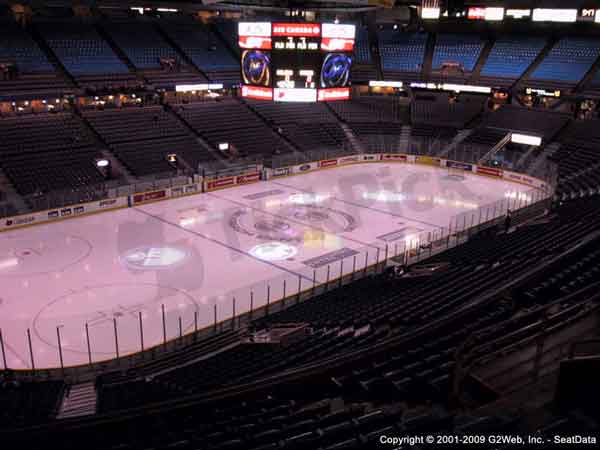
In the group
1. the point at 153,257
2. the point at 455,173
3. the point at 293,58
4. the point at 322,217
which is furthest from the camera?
the point at 455,173

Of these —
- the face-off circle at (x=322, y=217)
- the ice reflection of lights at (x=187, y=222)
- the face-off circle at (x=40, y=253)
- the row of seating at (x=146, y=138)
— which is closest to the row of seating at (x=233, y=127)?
the row of seating at (x=146, y=138)

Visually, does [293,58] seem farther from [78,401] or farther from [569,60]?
[569,60]

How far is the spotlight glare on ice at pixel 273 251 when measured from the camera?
2202cm

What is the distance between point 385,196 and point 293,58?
10827mm

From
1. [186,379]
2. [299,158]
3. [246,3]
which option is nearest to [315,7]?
[246,3]

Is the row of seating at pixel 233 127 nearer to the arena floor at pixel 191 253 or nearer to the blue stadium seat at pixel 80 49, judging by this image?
the arena floor at pixel 191 253

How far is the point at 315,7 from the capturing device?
1107 inches

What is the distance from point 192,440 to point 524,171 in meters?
34.8

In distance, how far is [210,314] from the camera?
679 inches

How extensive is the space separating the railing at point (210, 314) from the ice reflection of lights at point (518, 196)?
583cm

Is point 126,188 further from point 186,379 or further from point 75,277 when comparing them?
point 186,379

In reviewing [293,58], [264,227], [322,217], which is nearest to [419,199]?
[322,217]

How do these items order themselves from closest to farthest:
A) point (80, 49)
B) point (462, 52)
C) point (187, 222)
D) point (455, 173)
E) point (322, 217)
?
point (187, 222)
point (322, 217)
point (455, 173)
point (80, 49)
point (462, 52)

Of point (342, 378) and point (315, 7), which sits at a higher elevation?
point (315, 7)
